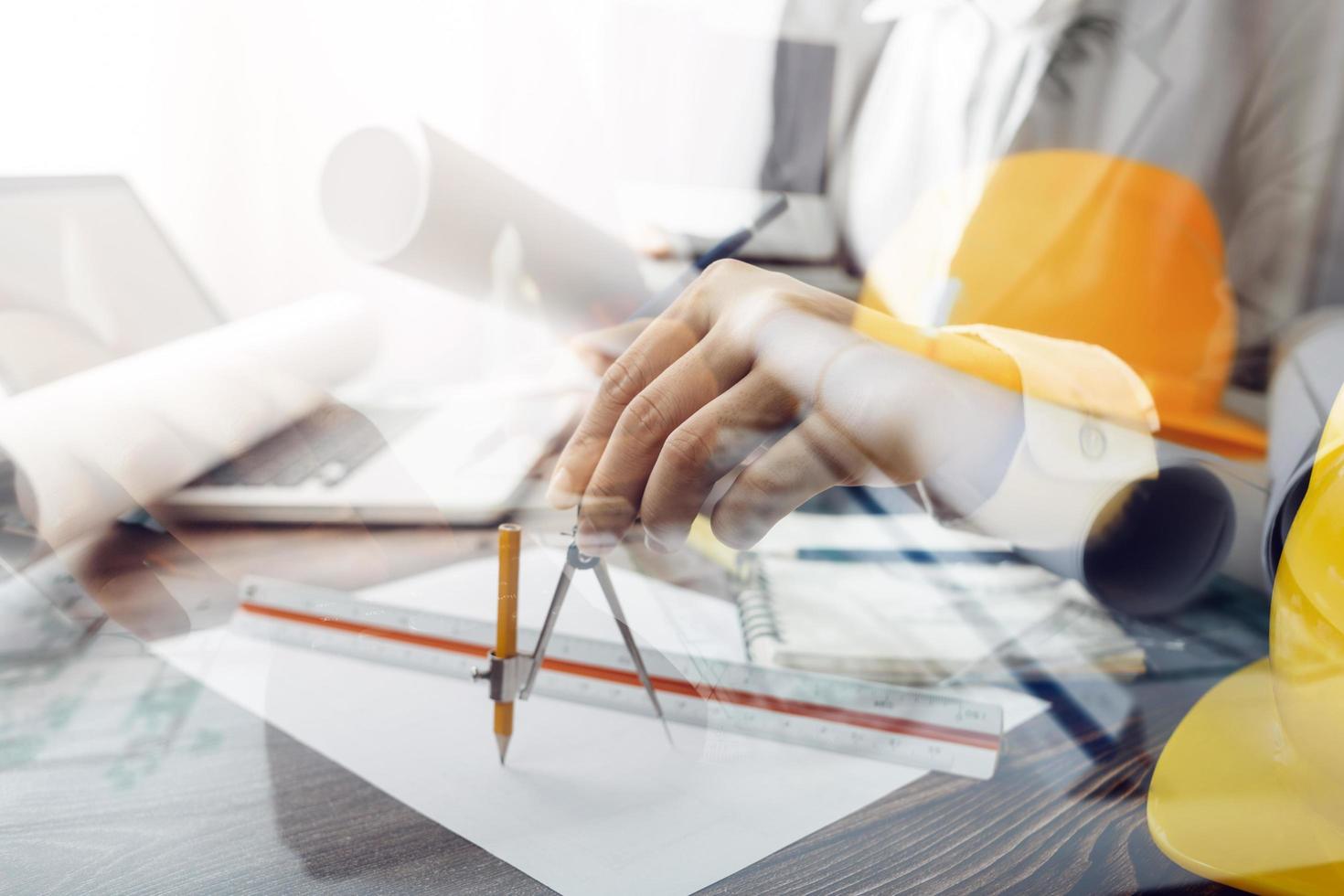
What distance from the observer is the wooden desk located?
0.69 feet

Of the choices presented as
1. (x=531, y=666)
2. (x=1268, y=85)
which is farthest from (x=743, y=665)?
(x=1268, y=85)

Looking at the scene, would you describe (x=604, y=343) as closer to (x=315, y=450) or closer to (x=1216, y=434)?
(x=315, y=450)

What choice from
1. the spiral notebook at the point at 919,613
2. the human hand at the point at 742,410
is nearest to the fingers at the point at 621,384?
the human hand at the point at 742,410

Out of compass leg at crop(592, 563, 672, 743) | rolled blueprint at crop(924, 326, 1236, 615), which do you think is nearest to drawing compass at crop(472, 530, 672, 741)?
compass leg at crop(592, 563, 672, 743)

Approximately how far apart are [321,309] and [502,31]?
10cm

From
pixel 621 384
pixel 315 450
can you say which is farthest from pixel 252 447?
pixel 621 384

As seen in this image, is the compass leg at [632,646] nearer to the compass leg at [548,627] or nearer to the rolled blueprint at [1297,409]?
the compass leg at [548,627]

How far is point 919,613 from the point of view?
34cm

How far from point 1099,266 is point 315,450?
32 centimetres

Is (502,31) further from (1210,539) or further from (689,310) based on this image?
(1210,539)

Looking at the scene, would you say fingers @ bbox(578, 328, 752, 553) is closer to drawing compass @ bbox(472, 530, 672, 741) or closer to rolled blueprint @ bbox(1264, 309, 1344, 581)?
drawing compass @ bbox(472, 530, 672, 741)

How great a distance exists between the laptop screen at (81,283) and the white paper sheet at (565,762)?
0.11 meters

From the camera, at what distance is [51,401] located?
0.76ft

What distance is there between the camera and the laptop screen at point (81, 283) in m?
0.23
